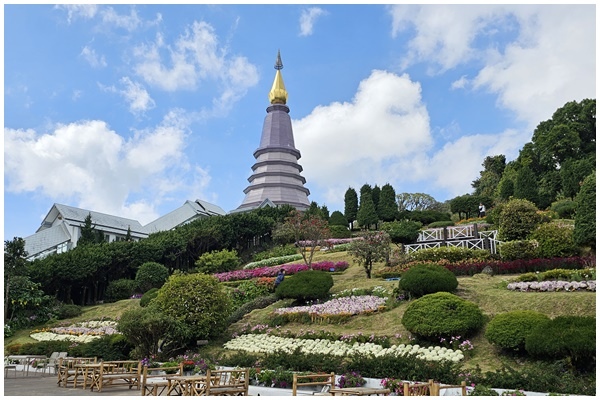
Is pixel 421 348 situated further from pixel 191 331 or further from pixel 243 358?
pixel 191 331

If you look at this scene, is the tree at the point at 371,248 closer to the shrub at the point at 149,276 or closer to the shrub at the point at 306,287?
the shrub at the point at 306,287

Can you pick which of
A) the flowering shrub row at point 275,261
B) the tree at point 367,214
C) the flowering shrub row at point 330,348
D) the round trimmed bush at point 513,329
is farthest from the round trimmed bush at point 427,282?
the tree at point 367,214

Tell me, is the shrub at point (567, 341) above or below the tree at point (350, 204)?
below

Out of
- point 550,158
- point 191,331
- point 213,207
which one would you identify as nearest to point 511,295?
point 191,331

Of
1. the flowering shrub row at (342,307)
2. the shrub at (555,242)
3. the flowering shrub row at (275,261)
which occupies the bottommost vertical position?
the flowering shrub row at (342,307)

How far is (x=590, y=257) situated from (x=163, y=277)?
23.4 meters

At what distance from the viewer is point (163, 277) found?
1302 inches

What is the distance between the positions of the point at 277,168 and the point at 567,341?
164 ft

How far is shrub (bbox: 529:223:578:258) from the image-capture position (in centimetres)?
2153

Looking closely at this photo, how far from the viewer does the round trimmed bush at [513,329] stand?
1203cm

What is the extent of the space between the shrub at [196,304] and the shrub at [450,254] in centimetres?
1083

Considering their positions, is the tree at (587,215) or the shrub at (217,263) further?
the shrub at (217,263)

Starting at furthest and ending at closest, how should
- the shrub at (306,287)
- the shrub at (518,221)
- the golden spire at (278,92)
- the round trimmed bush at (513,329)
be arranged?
1. the golden spire at (278,92)
2. the shrub at (518,221)
3. the shrub at (306,287)
4. the round trimmed bush at (513,329)

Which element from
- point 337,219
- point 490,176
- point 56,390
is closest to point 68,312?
point 56,390
